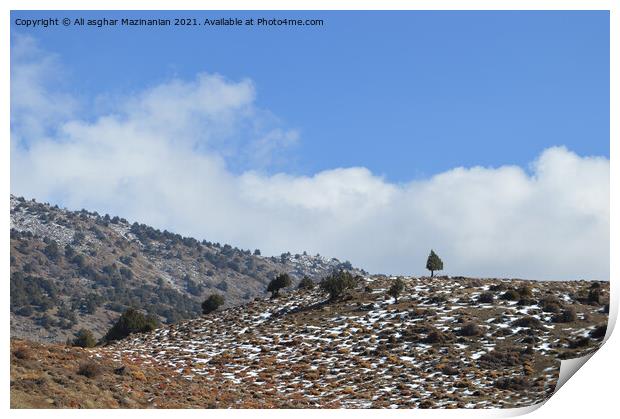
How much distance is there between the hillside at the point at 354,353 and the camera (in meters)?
34.4

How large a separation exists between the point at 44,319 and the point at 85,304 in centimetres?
2376

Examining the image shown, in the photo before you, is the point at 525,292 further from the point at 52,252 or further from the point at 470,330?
the point at 52,252

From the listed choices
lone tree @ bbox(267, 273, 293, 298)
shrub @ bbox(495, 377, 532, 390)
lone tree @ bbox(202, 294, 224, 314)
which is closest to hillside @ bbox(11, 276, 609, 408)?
shrub @ bbox(495, 377, 532, 390)

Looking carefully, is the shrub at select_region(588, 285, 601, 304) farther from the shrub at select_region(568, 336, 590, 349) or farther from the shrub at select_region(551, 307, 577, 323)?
the shrub at select_region(568, 336, 590, 349)

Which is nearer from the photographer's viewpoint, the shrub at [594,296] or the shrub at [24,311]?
the shrub at [594,296]

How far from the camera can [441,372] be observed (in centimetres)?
4256

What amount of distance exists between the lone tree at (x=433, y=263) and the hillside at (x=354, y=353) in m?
3.57

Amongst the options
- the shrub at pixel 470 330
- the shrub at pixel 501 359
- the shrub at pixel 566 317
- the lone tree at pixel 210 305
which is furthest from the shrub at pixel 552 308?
the lone tree at pixel 210 305

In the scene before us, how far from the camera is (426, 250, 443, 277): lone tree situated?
75438mm

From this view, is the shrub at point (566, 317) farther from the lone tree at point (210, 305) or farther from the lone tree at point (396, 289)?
the lone tree at point (210, 305)
